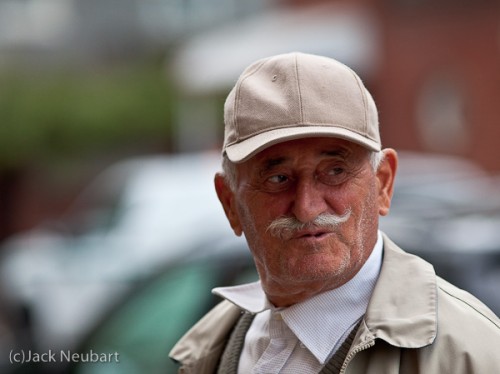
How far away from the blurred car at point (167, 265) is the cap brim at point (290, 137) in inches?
108

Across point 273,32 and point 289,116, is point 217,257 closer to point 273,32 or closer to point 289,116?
point 289,116

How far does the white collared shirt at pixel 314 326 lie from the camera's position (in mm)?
2445

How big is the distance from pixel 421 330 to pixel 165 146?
1062 inches

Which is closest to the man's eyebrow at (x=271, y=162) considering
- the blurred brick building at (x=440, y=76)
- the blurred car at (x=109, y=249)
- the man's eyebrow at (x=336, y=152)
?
the man's eyebrow at (x=336, y=152)

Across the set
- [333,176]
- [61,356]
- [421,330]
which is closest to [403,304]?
[421,330]

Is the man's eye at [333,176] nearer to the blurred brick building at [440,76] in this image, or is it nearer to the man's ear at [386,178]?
the man's ear at [386,178]

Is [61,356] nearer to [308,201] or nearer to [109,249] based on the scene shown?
[308,201]

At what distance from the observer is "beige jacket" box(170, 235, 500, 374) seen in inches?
86.2

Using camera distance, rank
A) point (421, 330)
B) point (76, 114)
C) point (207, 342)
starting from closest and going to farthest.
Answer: point (421, 330) < point (207, 342) < point (76, 114)

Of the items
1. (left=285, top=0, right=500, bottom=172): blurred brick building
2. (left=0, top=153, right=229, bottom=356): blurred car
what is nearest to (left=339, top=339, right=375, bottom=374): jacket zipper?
(left=0, top=153, right=229, bottom=356): blurred car

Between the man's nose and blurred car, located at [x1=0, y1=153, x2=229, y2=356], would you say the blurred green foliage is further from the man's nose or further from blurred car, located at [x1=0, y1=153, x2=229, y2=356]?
the man's nose

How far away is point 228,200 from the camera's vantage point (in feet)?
9.13

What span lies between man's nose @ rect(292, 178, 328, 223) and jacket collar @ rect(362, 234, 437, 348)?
8.9 inches

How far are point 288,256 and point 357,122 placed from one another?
1.18 ft
